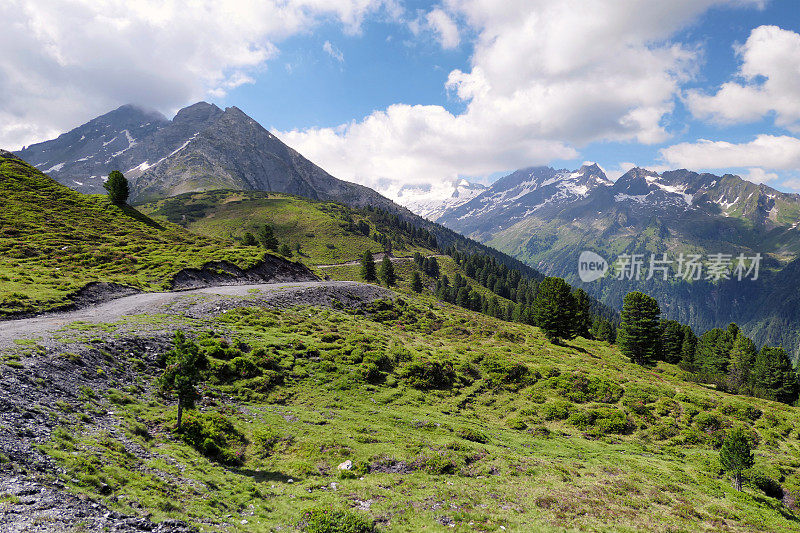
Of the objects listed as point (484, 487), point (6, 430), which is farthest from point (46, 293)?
point (484, 487)

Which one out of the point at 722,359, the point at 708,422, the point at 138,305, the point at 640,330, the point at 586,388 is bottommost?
the point at 708,422

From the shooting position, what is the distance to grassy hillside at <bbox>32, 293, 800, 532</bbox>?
15.7 metres

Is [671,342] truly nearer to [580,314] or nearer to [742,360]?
[742,360]

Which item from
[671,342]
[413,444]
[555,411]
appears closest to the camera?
[413,444]

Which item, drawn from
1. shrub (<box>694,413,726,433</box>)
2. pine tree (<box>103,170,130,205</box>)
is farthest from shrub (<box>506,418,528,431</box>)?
pine tree (<box>103,170,130,205</box>)

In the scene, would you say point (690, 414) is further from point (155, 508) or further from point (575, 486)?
point (155, 508)

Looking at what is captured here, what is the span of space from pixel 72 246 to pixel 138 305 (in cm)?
3363

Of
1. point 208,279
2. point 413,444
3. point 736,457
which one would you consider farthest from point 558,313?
point 208,279

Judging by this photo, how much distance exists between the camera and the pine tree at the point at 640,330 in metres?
74.2

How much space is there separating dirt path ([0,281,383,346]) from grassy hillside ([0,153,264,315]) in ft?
12.9

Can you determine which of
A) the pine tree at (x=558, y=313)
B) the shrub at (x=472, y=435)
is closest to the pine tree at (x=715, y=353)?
the pine tree at (x=558, y=313)

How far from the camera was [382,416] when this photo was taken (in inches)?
1117

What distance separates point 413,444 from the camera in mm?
23891

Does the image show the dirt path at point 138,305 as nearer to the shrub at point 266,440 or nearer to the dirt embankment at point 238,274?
the dirt embankment at point 238,274
